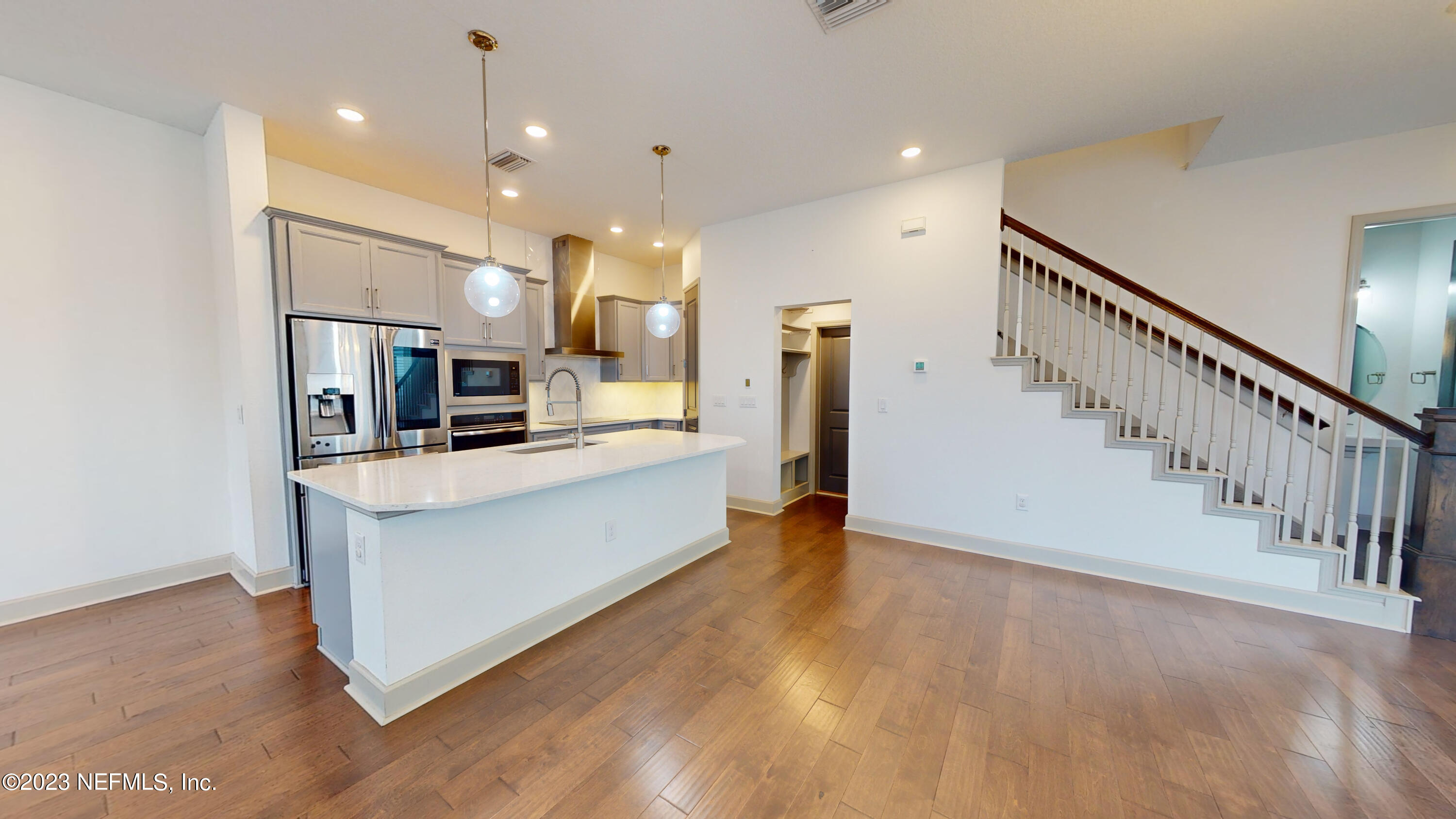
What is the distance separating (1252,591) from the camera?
2.75m

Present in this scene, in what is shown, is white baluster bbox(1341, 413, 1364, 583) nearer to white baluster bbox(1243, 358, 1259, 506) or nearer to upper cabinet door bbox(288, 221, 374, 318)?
white baluster bbox(1243, 358, 1259, 506)

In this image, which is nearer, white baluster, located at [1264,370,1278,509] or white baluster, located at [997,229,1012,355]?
white baluster, located at [1264,370,1278,509]

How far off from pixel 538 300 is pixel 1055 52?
4.36 m

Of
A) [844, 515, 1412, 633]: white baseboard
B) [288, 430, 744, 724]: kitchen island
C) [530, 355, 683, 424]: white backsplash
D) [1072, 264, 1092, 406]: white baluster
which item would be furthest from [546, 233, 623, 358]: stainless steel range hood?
[1072, 264, 1092, 406]: white baluster

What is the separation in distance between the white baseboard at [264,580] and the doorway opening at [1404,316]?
735 cm

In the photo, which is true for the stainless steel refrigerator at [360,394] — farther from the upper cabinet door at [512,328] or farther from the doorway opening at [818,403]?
the doorway opening at [818,403]

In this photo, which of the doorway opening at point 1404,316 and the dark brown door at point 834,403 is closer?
the doorway opening at point 1404,316

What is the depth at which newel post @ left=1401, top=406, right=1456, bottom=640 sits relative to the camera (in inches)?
92.9

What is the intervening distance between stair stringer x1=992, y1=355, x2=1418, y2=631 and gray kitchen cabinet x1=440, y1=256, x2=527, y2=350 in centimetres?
406

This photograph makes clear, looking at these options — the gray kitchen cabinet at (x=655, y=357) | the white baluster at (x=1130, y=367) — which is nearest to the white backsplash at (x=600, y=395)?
the gray kitchen cabinet at (x=655, y=357)

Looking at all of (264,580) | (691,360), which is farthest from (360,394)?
(691,360)

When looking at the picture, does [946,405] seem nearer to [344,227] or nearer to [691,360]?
[691,360]

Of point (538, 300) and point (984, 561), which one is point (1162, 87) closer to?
point (984, 561)

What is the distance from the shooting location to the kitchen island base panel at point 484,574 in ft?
5.95
